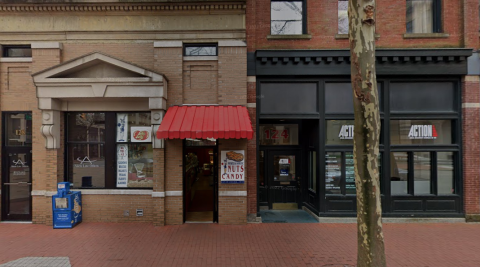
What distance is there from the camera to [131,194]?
25.3 ft

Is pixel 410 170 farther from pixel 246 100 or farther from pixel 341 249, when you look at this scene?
pixel 246 100

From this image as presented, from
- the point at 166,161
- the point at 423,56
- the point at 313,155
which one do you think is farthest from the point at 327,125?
the point at 166,161

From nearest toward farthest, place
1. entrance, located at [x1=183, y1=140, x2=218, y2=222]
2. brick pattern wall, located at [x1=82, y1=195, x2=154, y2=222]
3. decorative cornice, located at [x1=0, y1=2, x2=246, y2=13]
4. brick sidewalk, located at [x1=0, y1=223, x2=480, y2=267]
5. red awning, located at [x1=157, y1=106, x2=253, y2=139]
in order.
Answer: brick sidewalk, located at [x1=0, y1=223, x2=480, y2=267]
red awning, located at [x1=157, y1=106, x2=253, y2=139]
decorative cornice, located at [x1=0, y1=2, x2=246, y2=13]
brick pattern wall, located at [x1=82, y1=195, x2=154, y2=222]
entrance, located at [x1=183, y1=140, x2=218, y2=222]

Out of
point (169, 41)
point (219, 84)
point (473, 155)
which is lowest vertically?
point (473, 155)

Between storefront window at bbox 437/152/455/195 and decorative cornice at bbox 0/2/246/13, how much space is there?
8435 mm

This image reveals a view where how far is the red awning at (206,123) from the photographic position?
6469 mm

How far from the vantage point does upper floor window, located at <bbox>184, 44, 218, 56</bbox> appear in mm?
7871

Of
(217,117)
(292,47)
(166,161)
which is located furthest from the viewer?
(292,47)

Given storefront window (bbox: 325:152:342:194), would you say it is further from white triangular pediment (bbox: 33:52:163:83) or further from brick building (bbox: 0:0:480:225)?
white triangular pediment (bbox: 33:52:163:83)

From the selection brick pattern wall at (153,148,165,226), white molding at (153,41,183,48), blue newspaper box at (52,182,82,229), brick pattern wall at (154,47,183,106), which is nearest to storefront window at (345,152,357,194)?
brick pattern wall at (154,47,183,106)

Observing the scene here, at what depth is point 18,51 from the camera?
26.1 feet

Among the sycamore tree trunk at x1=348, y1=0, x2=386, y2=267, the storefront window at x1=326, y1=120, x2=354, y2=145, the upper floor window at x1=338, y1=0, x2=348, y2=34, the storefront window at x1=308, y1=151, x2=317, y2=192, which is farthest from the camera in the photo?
the storefront window at x1=308, y1=151, x2=317, y2=192

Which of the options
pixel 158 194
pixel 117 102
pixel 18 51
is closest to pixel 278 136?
pixel 158 194

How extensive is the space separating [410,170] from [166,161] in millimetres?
8191
